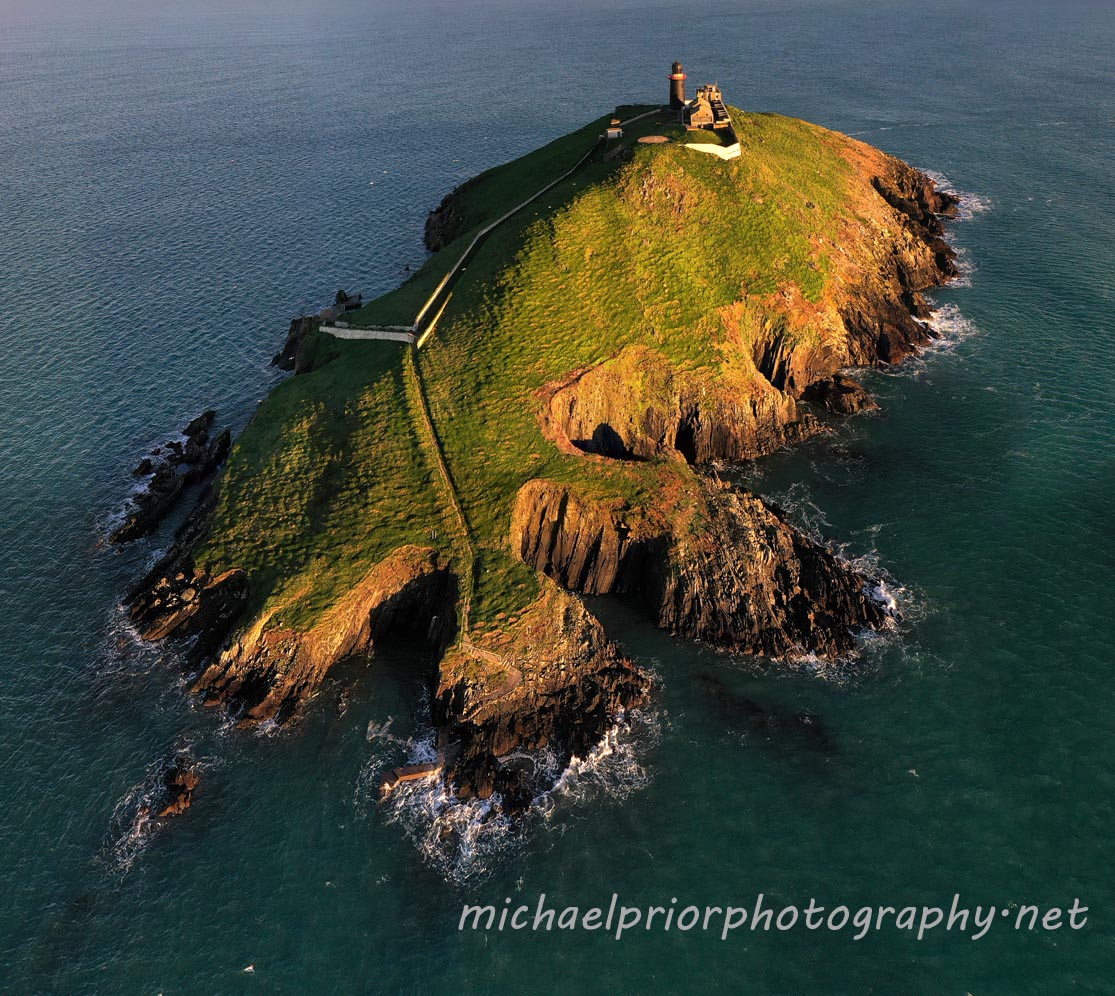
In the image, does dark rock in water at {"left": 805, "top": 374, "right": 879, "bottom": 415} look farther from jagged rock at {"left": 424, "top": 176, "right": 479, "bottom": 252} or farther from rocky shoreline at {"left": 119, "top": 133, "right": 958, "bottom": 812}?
jagged rock at {"left": 424, "top": 176, "right": 479, "bottom": 252}

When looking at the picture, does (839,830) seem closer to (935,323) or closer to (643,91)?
(935,323)

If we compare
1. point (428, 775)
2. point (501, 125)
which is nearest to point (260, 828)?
point (428, 775)

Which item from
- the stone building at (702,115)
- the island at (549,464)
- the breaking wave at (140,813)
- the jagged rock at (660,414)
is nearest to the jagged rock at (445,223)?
the island at (549,464)

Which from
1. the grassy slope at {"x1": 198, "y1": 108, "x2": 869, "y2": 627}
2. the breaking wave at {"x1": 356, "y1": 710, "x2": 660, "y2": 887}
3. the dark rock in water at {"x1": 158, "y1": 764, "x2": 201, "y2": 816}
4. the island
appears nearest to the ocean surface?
the breaking wave at {"x1": 356, "y1": 710, "x2": 660, "y2": 887}

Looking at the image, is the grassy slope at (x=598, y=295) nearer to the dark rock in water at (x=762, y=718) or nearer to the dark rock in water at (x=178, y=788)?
the dark rock in water at (x=762, y=718)

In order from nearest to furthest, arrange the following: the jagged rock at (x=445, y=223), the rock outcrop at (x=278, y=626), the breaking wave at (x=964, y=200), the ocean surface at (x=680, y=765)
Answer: the ocean surface at (x=680, y=765) → the rock outcrop at (x=278, y=626) → the jagged rock at (x=445, y=223) → the breaking wave at (x=964, y=200)
